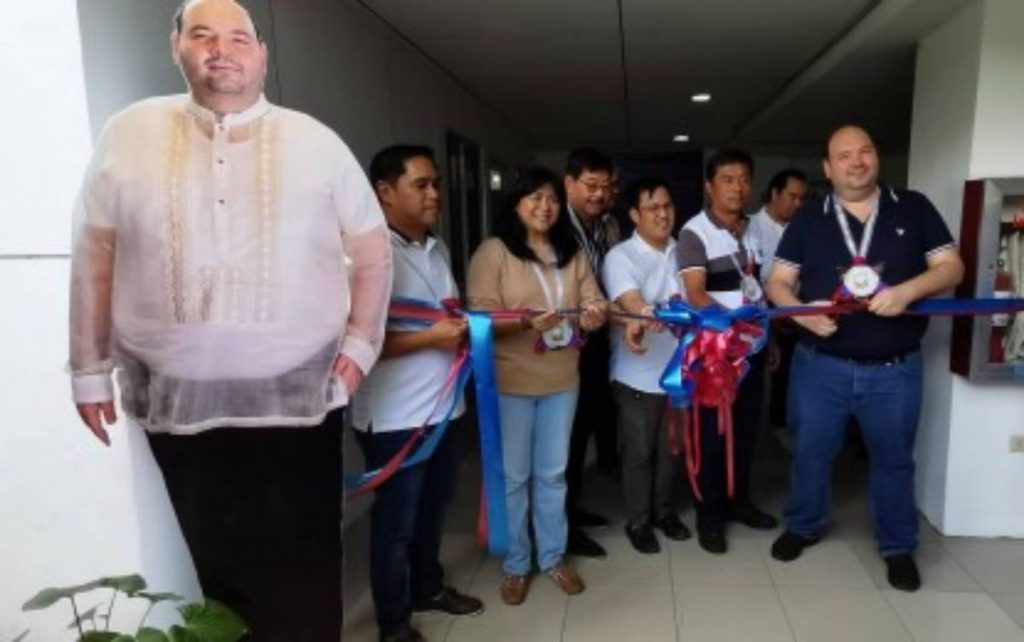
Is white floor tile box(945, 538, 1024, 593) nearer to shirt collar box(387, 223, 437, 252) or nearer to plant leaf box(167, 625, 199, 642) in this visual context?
shirt collar box(387, 223, 437, 252)

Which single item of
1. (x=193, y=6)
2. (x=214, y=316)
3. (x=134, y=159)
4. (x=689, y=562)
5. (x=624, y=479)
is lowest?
(x=689, y=562)

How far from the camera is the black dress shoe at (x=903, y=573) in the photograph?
8.33ft

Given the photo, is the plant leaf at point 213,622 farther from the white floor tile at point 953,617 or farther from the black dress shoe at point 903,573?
the black dress shoe at point 903,573

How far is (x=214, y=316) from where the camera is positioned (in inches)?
55.9

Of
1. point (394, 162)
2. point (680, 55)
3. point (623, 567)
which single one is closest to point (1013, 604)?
point (623, 567)

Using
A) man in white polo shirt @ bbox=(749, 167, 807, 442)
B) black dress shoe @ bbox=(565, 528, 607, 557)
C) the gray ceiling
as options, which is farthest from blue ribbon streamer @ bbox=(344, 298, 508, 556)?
the gray ceiling

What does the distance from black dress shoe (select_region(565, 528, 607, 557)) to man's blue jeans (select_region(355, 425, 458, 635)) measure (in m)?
0.74

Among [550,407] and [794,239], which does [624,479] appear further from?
[794,239]

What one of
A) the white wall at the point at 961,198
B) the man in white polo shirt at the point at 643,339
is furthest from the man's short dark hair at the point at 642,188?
the white wall at the point at 961,198

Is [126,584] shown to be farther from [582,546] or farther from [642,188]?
[642,188]

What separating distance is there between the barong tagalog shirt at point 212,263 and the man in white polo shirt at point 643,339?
1.37 metres

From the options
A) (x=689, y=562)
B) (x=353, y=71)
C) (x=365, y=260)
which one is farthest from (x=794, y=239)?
(x=353, y=71)

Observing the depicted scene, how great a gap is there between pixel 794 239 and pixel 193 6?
2.08 metres

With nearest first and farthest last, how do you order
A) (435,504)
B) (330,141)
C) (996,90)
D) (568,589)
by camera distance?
(330,141), (435,504), (568,589), (996,90)
